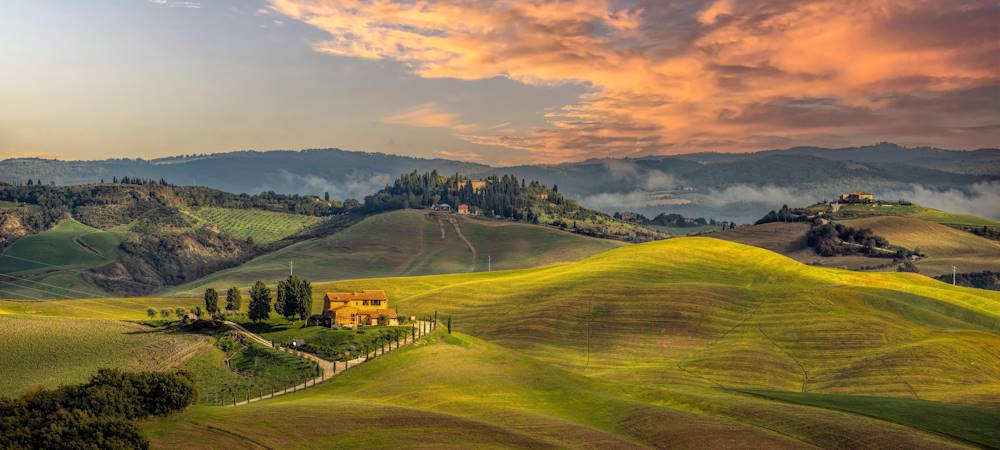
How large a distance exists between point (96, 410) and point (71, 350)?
56.6 m

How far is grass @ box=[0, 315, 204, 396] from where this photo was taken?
98.9 meters

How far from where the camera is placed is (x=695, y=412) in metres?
84.6

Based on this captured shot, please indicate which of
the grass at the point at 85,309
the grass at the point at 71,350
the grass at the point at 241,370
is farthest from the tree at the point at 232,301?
the grass at the point at 241,370

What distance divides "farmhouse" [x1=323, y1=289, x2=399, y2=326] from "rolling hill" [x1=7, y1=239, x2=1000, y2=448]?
1736cm

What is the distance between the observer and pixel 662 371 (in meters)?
130

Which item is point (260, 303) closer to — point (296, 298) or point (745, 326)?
point (296, 298)

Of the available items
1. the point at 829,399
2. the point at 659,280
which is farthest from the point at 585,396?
the point at 659,280

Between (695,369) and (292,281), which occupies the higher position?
(292,281)

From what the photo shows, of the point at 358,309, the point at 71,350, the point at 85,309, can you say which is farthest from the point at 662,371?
the point at 85,309

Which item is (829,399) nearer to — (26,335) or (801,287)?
(801,287)

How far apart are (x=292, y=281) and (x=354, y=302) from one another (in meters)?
12.6

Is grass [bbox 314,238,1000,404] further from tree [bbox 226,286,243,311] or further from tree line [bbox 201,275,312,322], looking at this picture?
tree [bbox 226,286,243,311]

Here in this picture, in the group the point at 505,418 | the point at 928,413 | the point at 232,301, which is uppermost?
the point at 505,418

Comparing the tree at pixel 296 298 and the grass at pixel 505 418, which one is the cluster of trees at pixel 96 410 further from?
the tree at pixel 296 298
